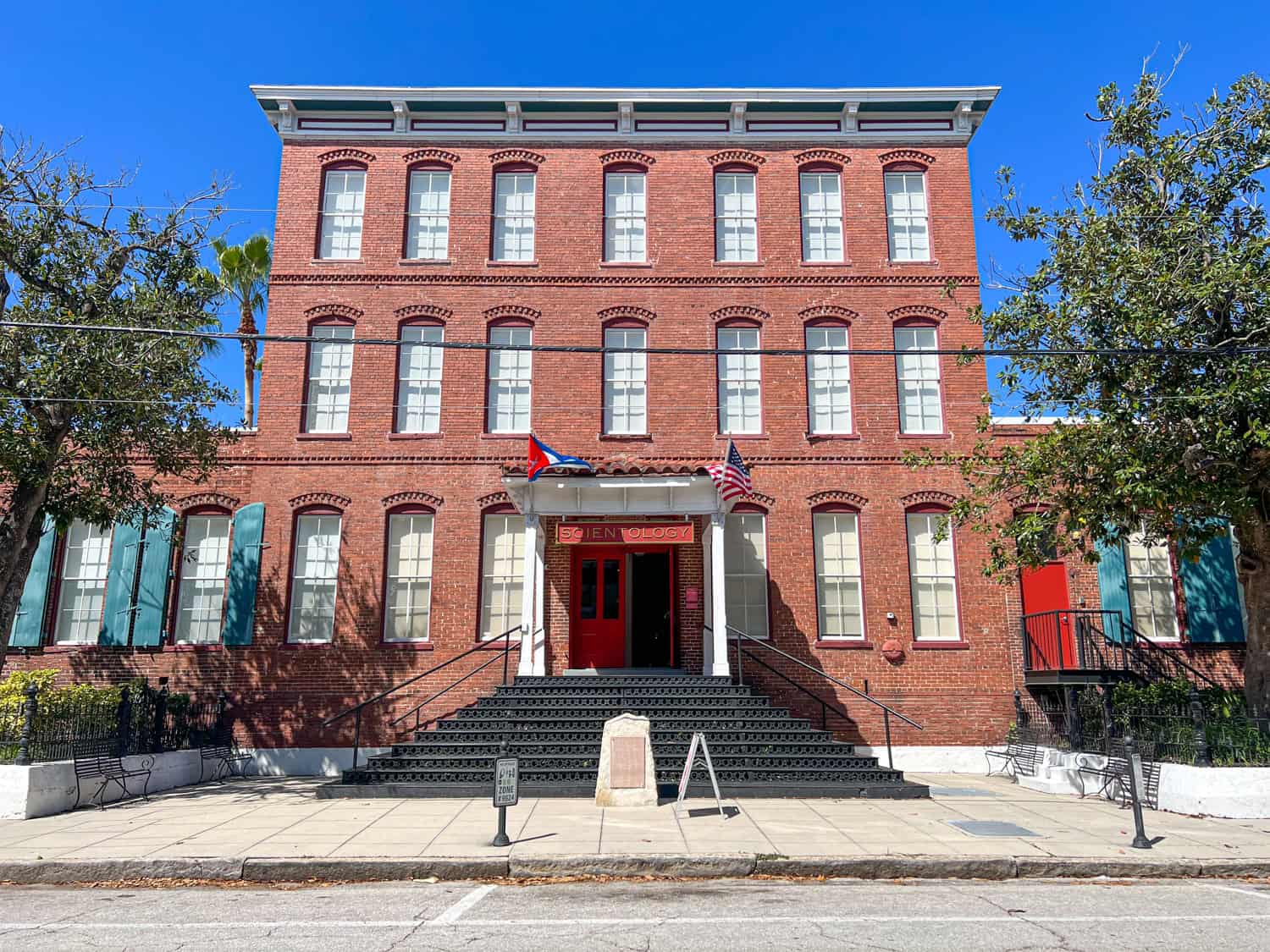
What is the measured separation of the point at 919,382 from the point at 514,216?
8.79 meters

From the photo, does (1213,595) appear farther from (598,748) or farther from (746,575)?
(598,748)

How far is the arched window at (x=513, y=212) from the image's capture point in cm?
1897

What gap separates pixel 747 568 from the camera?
1745 cm

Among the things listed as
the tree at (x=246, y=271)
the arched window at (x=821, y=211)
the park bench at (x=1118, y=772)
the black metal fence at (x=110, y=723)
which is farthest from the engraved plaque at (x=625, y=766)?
the tree at (x=246, y=271)

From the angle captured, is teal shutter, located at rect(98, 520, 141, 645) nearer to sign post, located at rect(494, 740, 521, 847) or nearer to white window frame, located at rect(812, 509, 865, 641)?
sign post, located at rect(494, 740, 521, 847)

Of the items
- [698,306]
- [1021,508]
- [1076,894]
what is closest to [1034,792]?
[1021,508]

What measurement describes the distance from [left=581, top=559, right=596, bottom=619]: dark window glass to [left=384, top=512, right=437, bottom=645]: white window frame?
2798 mm

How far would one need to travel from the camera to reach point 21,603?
56.9 ft

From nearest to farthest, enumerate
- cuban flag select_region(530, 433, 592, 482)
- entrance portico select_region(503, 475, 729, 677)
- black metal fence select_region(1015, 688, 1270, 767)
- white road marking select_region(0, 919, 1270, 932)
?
white road marking select_region(0, 919, 1270, 932)
black metal fence select_region(1015, 688, 1270, 767)
cuban flag select_region(530, 433, 592, 482)
entrance portico select_region(503, 475, 729, 677)

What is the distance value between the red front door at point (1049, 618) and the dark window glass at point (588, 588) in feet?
25.6

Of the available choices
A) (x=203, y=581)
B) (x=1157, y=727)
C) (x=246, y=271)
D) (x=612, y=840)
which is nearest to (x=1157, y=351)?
(x=1157, y=727)

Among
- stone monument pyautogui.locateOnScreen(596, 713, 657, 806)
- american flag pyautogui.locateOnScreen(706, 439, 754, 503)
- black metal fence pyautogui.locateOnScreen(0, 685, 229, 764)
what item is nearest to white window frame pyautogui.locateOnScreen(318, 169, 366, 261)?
black metal fence pyautogui.locateOnScreen(0, 685, 229, 764)

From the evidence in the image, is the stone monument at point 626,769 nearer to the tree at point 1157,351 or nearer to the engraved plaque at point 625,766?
the engraved plaque at point 625,766

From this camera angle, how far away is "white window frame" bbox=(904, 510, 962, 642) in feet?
56.5
